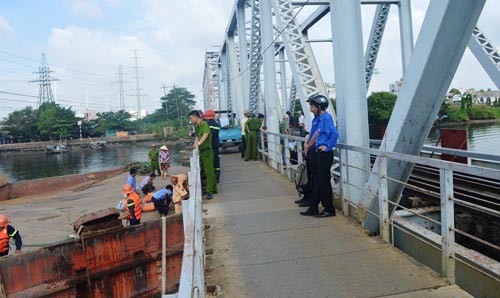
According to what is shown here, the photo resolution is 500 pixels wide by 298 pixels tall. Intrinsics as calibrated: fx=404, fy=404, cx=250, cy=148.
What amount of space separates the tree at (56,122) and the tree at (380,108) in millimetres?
79587

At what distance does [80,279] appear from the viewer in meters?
8.97

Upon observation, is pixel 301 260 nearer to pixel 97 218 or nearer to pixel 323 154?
pixel 323 154

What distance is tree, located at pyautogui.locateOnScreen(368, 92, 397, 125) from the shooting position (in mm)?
18525

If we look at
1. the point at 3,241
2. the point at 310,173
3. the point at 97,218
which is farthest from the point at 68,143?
the point at 310,173

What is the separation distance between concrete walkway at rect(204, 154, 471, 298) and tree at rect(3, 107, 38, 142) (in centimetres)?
9774

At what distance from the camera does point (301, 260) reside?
429 centimetres

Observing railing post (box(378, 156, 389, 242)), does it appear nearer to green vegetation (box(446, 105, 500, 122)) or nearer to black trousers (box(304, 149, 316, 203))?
black trousers (box(304, 149, 316, 203))

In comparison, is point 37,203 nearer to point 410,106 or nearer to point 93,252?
point 93,252

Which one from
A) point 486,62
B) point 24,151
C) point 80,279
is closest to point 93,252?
point 80,279

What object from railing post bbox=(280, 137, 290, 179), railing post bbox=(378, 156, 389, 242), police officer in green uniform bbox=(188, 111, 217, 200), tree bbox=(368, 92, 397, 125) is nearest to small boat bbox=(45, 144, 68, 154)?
tree bbox=(368, 92, 397, 125)

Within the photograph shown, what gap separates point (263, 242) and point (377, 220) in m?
1.42

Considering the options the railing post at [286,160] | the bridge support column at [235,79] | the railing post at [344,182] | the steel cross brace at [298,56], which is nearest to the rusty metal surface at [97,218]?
the railing post at [286,160]

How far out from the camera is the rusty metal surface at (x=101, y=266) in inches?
323

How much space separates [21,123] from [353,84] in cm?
10061
